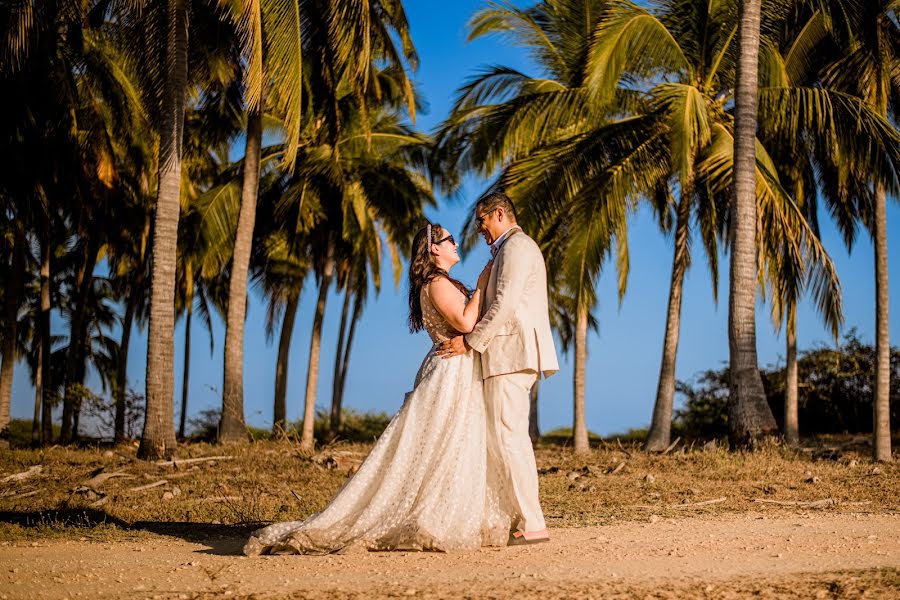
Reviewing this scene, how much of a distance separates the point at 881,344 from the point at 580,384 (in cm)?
630

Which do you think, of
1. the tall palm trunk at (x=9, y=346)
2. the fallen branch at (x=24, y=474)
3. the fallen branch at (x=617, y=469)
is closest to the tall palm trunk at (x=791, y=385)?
the fallen branch at (x=617, y=469)

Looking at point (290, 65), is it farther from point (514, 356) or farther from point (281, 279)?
point (281, 279)

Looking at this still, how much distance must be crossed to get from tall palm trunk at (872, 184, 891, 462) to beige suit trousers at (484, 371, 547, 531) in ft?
34.6

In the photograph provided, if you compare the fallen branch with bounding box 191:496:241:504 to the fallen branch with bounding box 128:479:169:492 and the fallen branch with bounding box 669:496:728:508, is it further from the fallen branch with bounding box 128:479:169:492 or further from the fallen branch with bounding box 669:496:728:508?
the fallen branch with bounding box 669:496:728:508

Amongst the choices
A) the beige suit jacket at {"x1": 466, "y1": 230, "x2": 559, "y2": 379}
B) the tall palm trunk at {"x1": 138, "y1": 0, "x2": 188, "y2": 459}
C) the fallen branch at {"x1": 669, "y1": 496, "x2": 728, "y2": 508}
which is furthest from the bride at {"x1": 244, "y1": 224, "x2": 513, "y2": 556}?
Answer: the tall palm trunk at {"x1": 138, "y1": 0, "x2": 188, "y2": 459}

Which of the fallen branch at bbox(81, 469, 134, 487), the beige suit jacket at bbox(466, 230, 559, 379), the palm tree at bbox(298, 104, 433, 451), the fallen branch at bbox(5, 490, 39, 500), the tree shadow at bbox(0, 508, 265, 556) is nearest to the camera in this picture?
the beige suit jacket at bbox(466, 230, 559, 379)

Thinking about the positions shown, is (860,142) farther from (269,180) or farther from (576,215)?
(269,180)

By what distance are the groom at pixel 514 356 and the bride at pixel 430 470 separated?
0.34 ft

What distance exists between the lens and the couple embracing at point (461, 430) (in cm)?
596

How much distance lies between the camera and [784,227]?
50.2 ft

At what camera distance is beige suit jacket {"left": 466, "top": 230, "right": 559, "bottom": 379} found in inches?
239

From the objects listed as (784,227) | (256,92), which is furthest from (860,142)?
(256,92)

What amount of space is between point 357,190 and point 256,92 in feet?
37.8

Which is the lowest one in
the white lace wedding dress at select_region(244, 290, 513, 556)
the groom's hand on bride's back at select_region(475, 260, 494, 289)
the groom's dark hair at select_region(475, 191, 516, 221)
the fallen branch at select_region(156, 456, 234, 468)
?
the fallen branch at select_region(156, 456, 234, 468)
